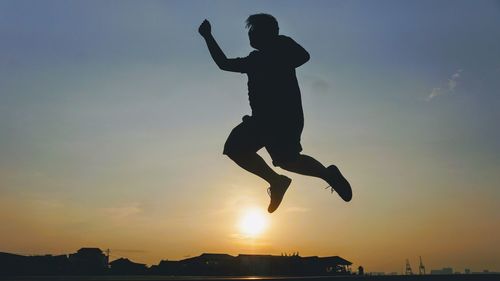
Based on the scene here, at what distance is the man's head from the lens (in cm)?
521

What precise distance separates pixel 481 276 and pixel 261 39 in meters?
4.04

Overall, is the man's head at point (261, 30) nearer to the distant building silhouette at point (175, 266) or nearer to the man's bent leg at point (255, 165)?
the man's bent leg at point (255, 165)

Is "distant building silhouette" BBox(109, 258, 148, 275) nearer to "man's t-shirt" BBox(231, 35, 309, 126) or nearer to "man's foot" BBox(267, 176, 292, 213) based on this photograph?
"man's foot" BBox(267, 176, 292, 213)

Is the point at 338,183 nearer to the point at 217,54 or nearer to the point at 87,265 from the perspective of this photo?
the point at 217,54

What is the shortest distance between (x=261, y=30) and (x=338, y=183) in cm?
204

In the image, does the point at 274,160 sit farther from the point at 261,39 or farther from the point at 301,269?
the point at 301,269

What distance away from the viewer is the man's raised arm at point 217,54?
509cm

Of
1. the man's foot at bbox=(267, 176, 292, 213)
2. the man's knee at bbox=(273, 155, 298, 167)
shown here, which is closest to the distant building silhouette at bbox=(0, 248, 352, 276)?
the man's foot at bbox=(267, 176, 292, 213)

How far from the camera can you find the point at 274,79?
504 centimetres

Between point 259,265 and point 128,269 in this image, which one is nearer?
point 128,269

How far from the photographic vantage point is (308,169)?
5590 mm

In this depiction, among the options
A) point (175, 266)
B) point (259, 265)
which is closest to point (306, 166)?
point (175, 266)

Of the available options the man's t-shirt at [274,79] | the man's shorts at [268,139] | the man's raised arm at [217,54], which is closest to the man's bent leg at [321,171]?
the man's shorts at [268,139]

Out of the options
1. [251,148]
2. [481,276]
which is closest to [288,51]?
[251,148]
